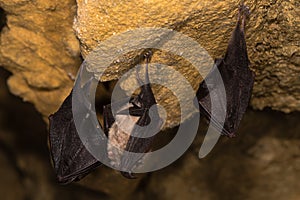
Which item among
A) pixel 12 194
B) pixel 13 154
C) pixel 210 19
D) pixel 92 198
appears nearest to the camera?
Result: pixel 210 19

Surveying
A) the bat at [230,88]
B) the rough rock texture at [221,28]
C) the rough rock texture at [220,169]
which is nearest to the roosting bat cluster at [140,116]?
the bat at [230,88]

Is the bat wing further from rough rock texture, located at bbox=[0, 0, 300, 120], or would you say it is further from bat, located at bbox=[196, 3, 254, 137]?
bat, located at bbox=[196, 3, 254, 137]

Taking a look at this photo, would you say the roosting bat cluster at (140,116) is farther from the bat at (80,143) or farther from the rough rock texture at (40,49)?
the rough rock texture at (40,49)

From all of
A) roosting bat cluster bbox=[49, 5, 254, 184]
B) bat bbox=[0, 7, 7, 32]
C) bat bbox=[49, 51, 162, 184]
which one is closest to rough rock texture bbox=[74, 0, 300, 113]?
roosting bat cluster bbox=[49, 5, 254, 184]

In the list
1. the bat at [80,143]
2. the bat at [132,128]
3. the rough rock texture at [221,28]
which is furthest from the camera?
the bat at [80,143]

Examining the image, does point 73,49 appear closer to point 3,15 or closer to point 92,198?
point 3,15

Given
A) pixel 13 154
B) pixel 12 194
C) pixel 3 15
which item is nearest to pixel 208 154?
pixel 3 15

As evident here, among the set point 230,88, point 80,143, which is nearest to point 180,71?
point 230,88
